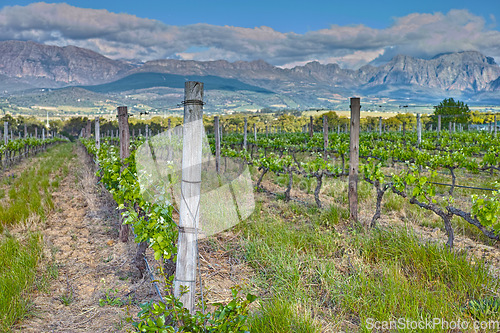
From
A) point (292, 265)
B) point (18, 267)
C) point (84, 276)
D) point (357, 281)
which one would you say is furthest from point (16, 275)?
point (357, 281)

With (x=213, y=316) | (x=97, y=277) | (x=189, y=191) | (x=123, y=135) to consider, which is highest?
(x=123, y=135)

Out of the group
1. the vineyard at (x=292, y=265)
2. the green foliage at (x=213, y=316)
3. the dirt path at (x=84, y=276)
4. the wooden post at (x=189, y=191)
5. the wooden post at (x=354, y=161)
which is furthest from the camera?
the wooden post at (x=354, y=161)

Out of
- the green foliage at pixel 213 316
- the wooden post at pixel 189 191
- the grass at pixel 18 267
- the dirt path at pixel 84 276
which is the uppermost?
the wooden post at pixel 189 191

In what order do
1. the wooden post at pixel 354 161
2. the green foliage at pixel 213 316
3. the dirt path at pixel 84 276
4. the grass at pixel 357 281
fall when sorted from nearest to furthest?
1. the green foliage at pixel 213 316
2. the grass at pixel 357 281
3. the dirt path at pixel 84 276
4. the wooden post at pixel 354 161

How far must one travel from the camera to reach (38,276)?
163 inches

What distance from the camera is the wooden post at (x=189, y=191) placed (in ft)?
8.42

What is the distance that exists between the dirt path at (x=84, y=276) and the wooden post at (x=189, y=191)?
1130 millimetres

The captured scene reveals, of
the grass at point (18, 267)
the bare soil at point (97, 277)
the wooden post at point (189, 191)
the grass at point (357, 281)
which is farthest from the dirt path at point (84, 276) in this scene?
the grass at point (357, 281)

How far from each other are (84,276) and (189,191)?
108 inches

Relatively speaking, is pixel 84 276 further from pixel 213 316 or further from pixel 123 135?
pixel 213 316

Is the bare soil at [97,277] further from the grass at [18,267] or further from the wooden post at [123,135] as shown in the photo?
the wooden post at [123,135]

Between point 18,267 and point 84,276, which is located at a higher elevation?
point 18,267

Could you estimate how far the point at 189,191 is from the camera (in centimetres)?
258

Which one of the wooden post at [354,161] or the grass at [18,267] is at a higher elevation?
the wooden post at [354,161]
